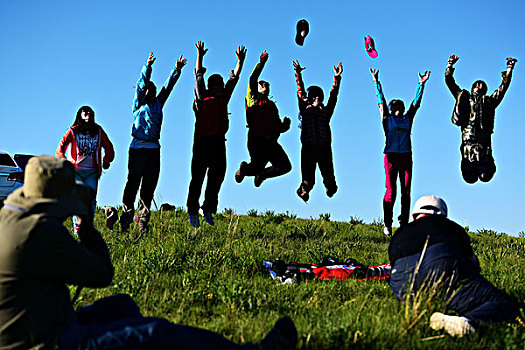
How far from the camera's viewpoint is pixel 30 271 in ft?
10.0

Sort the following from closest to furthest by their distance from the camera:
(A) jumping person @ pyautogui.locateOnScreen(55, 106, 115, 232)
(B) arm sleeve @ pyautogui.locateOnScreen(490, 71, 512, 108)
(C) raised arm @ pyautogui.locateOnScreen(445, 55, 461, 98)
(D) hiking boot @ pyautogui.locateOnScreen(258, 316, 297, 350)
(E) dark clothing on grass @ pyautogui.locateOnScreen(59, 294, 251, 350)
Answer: (E) dark clothing on grass @ pyautogui.locateOnScreen(59, 294, 251, 350) → (D) hiking boot @ pyautogui.locateOnScreen(258, 316, 297, 350) → (A) jumping person @ pyautogui.locateOnScreen(55, 106, 115, 232) → (C) raised arm @ pyautogui.locateOnScreen(445, 55, 461, 98) → (B) arm sleeve @ pyautogui.locateOnScreen(490, 71, 512, 108)

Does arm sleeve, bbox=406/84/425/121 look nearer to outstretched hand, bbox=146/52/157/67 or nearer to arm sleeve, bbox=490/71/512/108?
arm sleeve, bbox=490/71/512/108

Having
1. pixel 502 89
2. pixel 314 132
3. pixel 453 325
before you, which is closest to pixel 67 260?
pixel 453 325

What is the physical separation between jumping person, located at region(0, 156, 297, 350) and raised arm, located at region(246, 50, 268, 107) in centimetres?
700

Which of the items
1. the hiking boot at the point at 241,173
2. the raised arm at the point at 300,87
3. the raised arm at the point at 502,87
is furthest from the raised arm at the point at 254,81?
the raised arm at the point at 502,87

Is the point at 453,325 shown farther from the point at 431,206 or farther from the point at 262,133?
the point at 262,133

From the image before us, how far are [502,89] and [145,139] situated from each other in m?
7.96

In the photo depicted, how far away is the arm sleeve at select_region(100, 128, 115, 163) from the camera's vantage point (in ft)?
32.2

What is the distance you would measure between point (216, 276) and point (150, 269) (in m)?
0.87

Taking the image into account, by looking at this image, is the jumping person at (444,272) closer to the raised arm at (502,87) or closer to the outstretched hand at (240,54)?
the outstretched hand at (240,54)

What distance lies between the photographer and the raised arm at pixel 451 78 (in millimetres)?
11547

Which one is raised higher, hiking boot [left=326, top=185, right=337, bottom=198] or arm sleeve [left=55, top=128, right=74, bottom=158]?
arm sleeve [left=55, top=128, right=74, bottom=158]

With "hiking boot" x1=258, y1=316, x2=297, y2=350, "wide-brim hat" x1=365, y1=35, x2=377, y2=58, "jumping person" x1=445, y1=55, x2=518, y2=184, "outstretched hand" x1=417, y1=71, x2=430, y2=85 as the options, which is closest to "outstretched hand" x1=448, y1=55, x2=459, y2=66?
"jumping person" x1=445, y1=55, x2=518, y2=184

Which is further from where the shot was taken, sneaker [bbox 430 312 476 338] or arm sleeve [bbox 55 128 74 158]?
arm sleeve [bbox 55 128 74 158]
